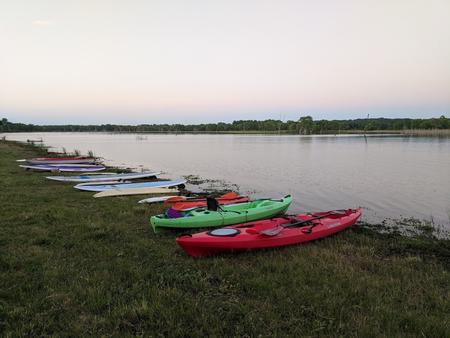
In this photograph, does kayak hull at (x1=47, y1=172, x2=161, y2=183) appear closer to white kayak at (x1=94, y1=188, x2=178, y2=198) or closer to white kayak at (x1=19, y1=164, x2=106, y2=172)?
white kayak at (x1=94, y1=188, x2=178, y2=198)

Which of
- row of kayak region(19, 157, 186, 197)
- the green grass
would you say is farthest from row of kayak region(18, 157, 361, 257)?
row of kayak region(19, 157, 186, 197)

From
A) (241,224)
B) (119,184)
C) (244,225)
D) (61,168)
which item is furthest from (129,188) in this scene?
(61,168)

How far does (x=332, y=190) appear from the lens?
53.0ft

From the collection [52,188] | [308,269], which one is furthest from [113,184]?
[308,269]

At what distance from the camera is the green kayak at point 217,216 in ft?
23.3

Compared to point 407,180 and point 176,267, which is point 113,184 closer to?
point 176,267

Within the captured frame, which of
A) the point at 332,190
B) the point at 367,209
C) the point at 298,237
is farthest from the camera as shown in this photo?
the point at 332,190

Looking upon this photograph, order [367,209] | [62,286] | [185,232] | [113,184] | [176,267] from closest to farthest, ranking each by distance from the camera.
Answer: [62,286] → [176,267] → [185,232] → [367,209] → [113,184]

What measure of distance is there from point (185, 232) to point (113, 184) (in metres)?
8.46

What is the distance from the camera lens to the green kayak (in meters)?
7.11

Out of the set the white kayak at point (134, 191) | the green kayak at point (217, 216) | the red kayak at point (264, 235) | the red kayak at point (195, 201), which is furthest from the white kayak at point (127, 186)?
the red kayak at point (264, 235)

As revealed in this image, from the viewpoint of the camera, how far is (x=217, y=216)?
25.0 feet

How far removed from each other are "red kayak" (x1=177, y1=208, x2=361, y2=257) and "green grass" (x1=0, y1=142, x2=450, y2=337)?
0.20 m

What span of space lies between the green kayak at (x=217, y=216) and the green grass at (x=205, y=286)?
1.13 ft
